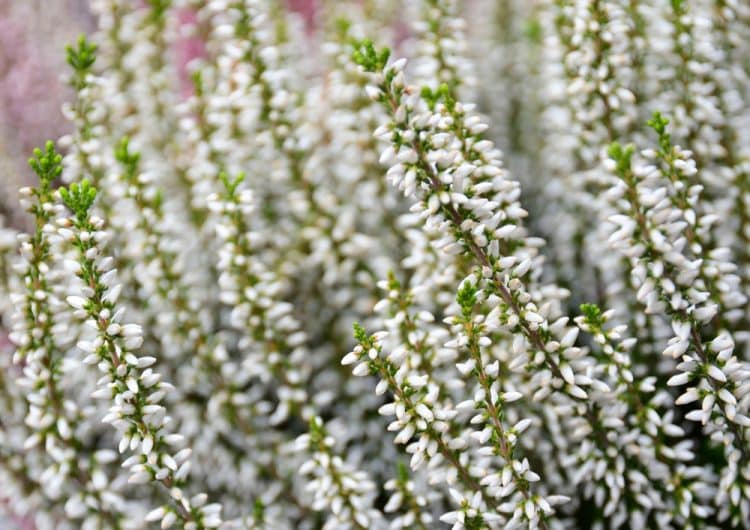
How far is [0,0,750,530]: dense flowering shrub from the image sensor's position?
86 cm

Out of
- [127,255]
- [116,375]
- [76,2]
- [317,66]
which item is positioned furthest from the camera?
[76,2]

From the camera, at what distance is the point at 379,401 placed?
127 cm

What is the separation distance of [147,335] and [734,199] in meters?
0.85

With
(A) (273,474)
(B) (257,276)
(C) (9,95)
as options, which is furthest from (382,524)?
(C) (9,95)

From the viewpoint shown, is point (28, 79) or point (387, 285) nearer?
point (387, 285)

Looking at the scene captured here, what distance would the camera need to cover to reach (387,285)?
3.12 feet

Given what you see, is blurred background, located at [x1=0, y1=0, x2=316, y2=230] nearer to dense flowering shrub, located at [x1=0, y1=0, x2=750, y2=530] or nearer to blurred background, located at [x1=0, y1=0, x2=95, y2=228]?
blurred background, located at [x1=0, y1=0, x2=95, y2=228]

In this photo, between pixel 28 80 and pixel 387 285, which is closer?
pixel 387 285

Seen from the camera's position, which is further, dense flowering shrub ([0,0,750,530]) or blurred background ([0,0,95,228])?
blurred background ([0,0,95,228])

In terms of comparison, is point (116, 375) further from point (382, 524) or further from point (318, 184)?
point (318, 184)

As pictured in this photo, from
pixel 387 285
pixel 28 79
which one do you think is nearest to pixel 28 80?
pixel 28 79

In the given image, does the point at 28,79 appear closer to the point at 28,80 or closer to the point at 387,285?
the point at 28,80

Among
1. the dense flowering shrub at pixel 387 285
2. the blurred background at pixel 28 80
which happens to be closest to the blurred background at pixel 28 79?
the blurred background at pixel 28 80

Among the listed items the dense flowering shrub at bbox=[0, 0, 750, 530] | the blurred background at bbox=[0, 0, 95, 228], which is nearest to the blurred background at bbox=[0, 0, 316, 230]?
the blurred background at bbox=[0, 0, 95, 228]
